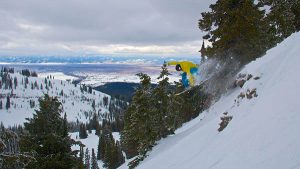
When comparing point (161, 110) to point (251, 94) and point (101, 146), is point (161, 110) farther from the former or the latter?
point (101, 146)

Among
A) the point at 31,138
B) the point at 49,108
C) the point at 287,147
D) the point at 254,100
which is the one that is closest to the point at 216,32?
the point at 254,100

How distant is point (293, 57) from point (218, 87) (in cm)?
1294

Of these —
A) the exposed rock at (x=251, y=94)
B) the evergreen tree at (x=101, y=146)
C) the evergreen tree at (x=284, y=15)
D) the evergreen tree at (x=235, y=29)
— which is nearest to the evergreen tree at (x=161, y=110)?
the evergreen tree at (x=235, y=29)

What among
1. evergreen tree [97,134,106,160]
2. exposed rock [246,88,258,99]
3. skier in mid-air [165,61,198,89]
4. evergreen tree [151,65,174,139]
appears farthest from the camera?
evergreen tree [97,134,106,160]

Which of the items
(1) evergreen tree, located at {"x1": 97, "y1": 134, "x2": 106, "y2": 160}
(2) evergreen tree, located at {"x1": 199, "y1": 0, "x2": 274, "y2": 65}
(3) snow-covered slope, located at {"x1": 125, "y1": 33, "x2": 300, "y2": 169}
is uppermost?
(2) evergreen tree, located at {"x1": 199, "y1": 0, "x2": 274, "y2": 65}

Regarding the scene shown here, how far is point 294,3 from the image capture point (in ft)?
111

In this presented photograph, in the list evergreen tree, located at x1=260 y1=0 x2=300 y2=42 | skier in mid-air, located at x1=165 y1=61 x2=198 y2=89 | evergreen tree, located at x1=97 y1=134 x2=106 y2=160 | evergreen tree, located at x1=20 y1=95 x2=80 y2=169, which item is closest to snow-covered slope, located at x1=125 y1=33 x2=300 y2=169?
evergreen tree, located at x1=20 y1=95 x2=80 y2=169

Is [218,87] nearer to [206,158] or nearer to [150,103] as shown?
[150,103]

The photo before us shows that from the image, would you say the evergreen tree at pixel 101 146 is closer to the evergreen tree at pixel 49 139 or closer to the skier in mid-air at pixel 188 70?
the skier in mid-air at pixel 188 70

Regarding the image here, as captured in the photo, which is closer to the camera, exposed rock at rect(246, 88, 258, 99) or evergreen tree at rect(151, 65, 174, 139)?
exposed rock at rect(246, 88, 258, 99)

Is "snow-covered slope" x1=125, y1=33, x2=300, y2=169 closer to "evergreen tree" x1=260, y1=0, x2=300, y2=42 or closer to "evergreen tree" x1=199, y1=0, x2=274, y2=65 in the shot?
"evergreen tree" x1=199, y1=0, x2=274, y2=65

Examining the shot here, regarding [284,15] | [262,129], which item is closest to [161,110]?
[284,15]

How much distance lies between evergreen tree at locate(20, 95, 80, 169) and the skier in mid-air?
1230cm

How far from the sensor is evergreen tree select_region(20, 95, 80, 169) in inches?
870
